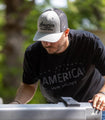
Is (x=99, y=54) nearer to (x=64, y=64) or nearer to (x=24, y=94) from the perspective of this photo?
(x=64, y=64)

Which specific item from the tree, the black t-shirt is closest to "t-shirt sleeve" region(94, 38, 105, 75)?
the black t-shirt

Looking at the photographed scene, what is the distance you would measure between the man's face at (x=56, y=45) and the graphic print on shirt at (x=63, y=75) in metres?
0.18

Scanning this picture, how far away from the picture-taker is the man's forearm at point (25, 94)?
8.22 ft

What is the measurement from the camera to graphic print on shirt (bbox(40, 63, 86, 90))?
99.2 inches

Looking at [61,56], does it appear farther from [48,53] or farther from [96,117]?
[96,117]

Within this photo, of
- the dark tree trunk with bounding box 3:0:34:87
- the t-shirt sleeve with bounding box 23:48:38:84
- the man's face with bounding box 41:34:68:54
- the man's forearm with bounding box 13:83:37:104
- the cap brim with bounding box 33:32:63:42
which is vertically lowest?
the dark tree trunk with bounding box 3:0:34:87

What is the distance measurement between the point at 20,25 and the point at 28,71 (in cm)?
608

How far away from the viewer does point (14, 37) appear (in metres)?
8.85

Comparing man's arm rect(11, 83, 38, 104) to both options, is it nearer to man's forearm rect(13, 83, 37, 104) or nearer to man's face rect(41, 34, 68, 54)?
man's forearm rect(13, 83, 37, 104)

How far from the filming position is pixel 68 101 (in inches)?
60.7

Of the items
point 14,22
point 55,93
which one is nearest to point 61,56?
point 55,93

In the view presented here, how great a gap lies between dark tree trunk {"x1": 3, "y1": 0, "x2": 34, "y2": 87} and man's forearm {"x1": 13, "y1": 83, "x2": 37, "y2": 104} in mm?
5642

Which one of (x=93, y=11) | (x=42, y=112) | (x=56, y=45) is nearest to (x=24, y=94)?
(x=56, y=45)

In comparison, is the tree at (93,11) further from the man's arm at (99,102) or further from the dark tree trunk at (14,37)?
the man's arm at (99,102)
